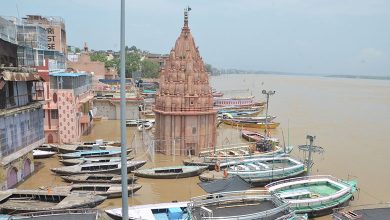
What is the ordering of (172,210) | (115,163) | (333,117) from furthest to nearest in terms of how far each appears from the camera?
(333,117) → (115,163) → (172,210)

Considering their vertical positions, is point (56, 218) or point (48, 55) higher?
point (48, 55)

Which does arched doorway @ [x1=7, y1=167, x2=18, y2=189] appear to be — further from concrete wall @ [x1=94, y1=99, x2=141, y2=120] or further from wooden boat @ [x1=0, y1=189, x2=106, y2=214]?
concrete wall @ [x1=94, y1=99, x2=141, y2=120]

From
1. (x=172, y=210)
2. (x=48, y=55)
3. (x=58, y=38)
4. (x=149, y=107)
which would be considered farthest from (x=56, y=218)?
(x=149, y=107)

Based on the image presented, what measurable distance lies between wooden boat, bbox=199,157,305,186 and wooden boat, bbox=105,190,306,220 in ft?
21.0

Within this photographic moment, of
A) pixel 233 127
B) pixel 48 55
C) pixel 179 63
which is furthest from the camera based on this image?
pixel 233 127

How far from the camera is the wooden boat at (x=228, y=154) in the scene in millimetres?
26469

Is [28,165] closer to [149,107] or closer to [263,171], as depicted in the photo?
[263,171]

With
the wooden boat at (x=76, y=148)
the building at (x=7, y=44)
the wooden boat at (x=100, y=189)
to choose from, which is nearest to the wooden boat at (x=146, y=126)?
the wooden boat at (x=76, y=148)

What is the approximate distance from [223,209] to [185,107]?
53.0 ft

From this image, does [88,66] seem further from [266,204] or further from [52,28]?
[266,204]

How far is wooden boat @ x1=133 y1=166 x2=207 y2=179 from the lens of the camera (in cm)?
2431

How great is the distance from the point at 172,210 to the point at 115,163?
395 inches

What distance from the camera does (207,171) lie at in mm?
25500

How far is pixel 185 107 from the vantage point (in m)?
29.9
